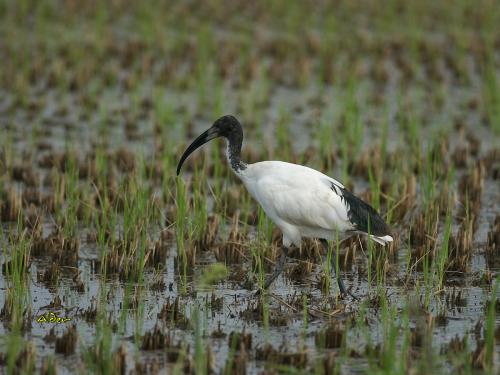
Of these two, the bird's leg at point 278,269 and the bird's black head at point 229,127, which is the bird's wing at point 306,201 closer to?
the bird's leg at point 278,269

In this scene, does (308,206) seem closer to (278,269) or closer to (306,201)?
(306,201)

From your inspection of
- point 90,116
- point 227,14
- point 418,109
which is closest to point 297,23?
point 227,14

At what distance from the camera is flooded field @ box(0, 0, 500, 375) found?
5363 millimetres

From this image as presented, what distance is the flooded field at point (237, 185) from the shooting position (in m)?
5.36

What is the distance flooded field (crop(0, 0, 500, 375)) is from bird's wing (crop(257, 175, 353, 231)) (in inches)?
16.0

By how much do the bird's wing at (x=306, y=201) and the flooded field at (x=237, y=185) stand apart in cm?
41

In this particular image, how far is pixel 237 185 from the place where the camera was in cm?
922

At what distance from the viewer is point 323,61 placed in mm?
15219

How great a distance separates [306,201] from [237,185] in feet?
9.05

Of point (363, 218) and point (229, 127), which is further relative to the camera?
point (229, 127)
